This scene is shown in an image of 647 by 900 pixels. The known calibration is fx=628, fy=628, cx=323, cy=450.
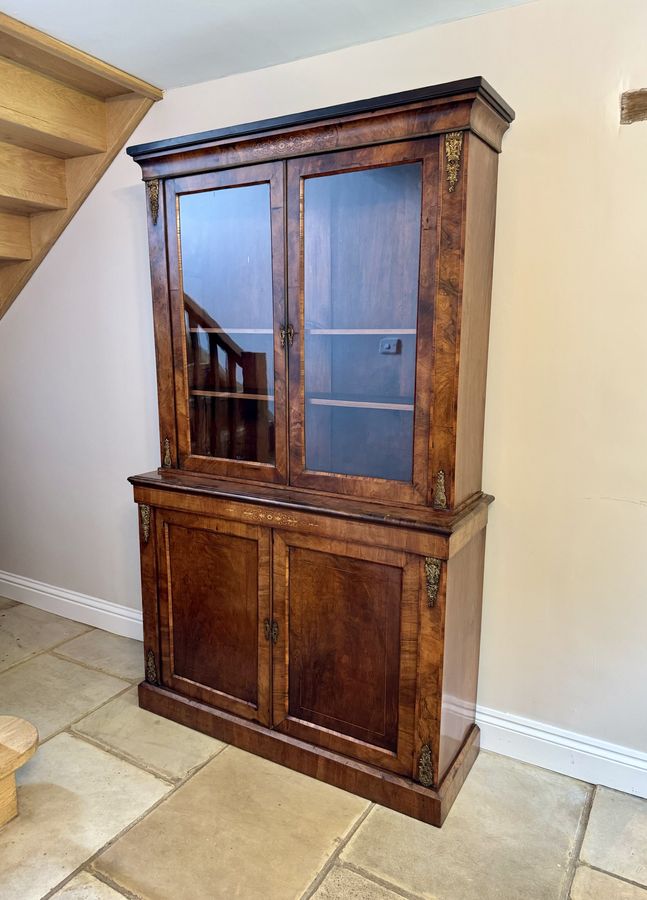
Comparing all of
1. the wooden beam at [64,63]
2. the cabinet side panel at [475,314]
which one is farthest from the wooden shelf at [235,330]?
the wooden beam at [64,63]

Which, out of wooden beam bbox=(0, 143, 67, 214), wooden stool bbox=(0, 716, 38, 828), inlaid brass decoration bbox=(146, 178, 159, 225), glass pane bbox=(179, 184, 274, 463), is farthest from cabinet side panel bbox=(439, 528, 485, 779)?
wooden beam bbox=(0, 143, 67, 214)

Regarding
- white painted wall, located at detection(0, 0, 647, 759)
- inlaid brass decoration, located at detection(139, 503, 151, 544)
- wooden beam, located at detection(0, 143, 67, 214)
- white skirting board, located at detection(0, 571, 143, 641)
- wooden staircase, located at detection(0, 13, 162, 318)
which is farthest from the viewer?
white skirting board, located at detection(0, 571, 143, 641)

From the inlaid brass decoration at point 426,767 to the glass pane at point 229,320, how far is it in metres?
1.00

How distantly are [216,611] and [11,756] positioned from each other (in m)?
0.74

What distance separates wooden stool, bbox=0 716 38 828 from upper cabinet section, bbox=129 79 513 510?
0.99 m

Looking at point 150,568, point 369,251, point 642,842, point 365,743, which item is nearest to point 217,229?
point 369,251

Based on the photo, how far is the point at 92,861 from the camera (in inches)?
68.2

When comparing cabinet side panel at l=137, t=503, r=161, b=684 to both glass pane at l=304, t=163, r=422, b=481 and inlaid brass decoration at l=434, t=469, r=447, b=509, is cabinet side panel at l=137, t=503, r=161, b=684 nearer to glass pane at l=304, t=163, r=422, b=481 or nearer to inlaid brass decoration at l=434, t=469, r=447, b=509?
glass pane at l=304, t=163, r=422, b=481

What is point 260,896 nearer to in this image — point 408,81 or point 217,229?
point 217,229

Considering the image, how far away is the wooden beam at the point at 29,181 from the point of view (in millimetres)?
2572

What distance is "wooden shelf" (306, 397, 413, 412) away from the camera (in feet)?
5.99

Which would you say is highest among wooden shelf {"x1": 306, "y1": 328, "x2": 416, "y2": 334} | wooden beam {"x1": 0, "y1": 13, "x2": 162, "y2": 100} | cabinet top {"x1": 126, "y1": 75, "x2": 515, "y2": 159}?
wooden beam {"x1": 0, "y1": 13, "x2": 162, "y2": 100}

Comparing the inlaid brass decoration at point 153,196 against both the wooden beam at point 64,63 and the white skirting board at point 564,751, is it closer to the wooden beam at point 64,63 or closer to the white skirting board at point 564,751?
the wooden beam at point 64,63

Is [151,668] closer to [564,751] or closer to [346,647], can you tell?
[346,647]
